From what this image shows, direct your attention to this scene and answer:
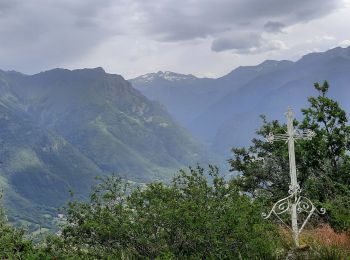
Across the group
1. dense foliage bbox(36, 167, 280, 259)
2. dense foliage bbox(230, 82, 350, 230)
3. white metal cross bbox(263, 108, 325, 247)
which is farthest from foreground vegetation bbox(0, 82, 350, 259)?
dense foliage bbox(230, 82, 350, 230)

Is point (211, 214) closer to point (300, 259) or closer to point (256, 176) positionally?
point (300, 259)

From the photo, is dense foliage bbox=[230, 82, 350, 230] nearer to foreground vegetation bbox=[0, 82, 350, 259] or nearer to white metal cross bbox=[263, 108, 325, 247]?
foreground vegetation bbox=[0, 82, 350, 259]

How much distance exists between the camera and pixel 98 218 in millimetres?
12992

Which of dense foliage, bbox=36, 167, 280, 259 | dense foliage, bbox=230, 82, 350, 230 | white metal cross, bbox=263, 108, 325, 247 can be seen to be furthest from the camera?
dense foliage, bbox=230, 82, 350, 230

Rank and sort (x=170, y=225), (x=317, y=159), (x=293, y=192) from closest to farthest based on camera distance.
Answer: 1. (x=293, y=192)
2. (x=170, y=225)
3. (x=317, y=159)

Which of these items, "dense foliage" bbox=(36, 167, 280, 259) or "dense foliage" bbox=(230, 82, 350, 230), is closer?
"dense foliage" bbox=(36, 167, 280, 259)

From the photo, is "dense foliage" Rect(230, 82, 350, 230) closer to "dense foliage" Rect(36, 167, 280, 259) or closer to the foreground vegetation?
the foreground vegetation

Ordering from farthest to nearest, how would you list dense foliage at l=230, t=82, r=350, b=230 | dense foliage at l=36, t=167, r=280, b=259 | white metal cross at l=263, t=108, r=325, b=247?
dense foliage at l=230, t=82, r=350, b=230
dense foliage at l=36, t=167, r=280, b=259
white metal cross at l=263, t=108, r=325, b=247

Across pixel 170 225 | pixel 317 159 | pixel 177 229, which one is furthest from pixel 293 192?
pixel 317 159

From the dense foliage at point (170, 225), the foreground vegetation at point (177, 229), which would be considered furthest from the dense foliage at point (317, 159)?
the dense foliage at point (170, 225)

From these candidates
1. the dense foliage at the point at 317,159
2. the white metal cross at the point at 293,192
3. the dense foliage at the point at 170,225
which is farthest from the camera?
the dense foliage at the point at 317,159

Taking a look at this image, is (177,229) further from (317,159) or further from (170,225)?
(317,159)

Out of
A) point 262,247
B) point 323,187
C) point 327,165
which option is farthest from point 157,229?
point 327,165

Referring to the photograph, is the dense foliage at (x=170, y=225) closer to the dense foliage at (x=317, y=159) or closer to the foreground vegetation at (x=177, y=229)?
the foreground vegetation at (x=177, y=229)
